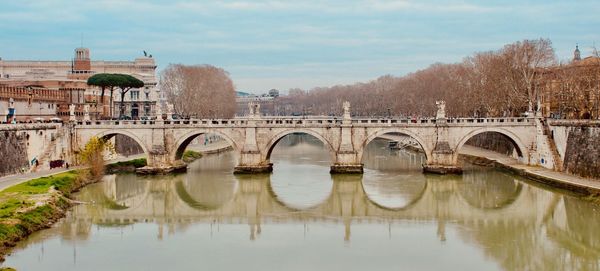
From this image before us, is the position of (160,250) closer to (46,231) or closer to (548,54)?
(46,231)

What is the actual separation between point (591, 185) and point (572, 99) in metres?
13.7

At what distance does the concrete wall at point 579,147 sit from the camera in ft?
123

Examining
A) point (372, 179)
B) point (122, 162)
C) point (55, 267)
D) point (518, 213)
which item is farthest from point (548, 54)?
point (55, 267)

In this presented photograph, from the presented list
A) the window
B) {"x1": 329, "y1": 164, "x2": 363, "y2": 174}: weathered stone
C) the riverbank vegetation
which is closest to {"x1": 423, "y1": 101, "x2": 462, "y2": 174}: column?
{"x1": 329, "y1": 164, "x2": 363, "y2": 174}: weathered stone

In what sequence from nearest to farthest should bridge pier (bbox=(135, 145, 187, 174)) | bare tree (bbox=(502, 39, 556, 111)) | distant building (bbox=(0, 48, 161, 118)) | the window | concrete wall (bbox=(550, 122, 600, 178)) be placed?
1. concrete wall (bbox=(550, 122, 600, 178))
2. bridge pier (bbox=(135, 145, 187, 174))
3. bare tree (bbox=(502, 39, 556, 111))
4. distant building (bbox=(0, 48, 161, 118))
5. the window

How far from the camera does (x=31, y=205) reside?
95.2 feet

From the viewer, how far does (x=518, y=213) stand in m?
32.5

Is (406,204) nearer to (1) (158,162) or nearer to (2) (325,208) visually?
(2) (325,208)

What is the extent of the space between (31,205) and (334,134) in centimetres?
2257

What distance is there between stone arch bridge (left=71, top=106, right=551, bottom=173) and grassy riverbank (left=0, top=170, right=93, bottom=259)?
32.2 feet

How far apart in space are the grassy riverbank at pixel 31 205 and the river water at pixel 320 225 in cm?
56

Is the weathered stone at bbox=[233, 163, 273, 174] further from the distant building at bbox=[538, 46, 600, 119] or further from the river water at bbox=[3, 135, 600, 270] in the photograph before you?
the distant building at bbox=[538, 46, 600, 119]

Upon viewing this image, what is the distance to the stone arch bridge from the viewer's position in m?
45.6

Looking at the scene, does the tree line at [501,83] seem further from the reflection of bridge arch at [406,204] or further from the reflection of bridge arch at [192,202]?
the reflection of bridge arch at [192,202]
